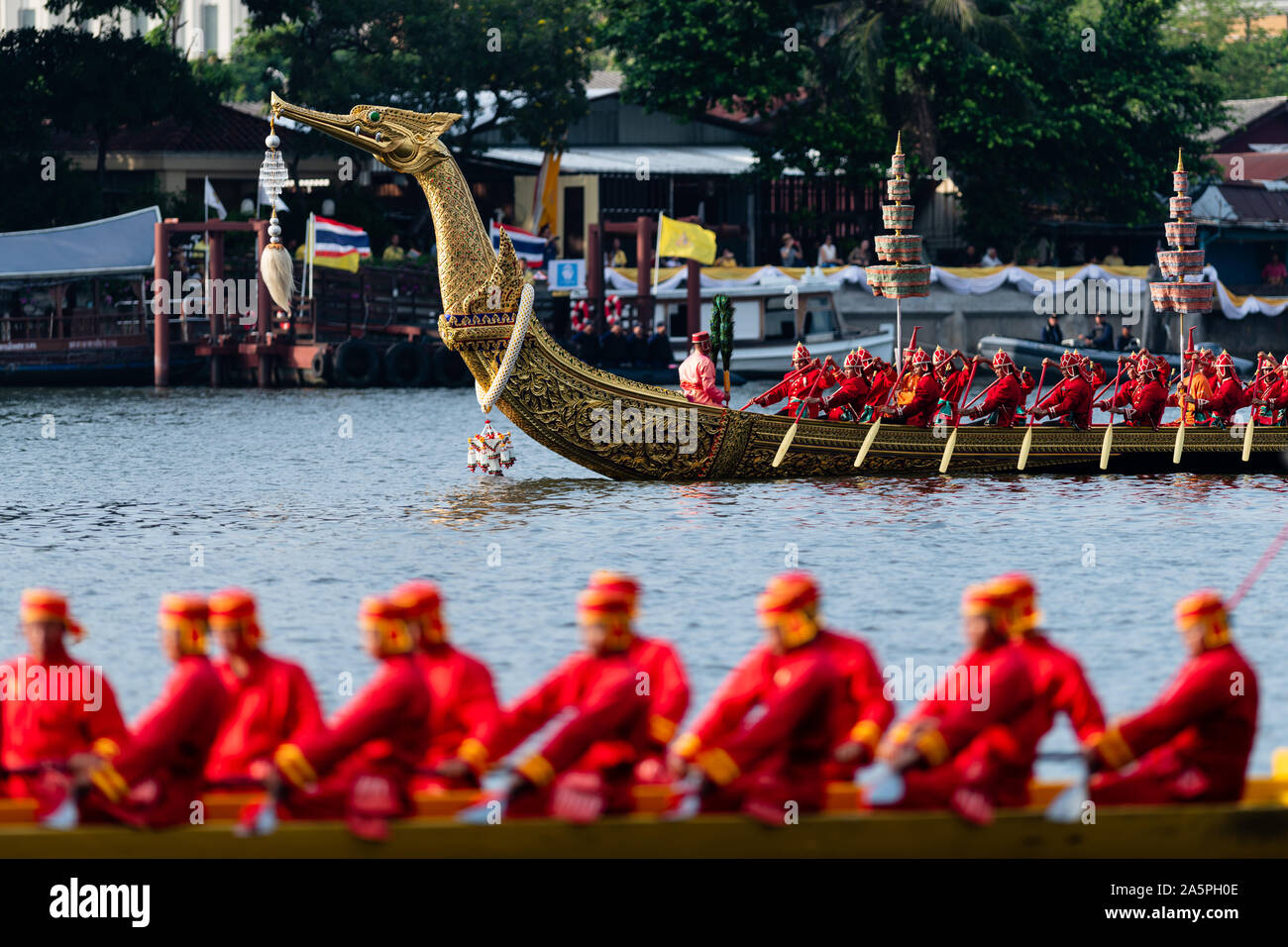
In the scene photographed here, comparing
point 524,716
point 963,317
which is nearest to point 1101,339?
point 963,317

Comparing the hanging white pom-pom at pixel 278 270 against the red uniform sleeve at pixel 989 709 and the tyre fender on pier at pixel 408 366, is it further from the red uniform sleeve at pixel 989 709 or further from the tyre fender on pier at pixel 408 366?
the red uniform sleeve at pixel 989 709

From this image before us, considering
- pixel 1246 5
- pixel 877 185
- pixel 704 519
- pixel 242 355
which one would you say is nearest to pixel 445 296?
pixel 704 519

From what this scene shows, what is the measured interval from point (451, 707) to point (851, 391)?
16.4 meters

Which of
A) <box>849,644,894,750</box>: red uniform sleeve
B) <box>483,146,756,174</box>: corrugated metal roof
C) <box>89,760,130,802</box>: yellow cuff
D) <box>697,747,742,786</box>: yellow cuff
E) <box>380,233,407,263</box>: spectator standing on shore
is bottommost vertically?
<box>89,760,130,802</box>: yellow cuff

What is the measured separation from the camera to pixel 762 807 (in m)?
9.30

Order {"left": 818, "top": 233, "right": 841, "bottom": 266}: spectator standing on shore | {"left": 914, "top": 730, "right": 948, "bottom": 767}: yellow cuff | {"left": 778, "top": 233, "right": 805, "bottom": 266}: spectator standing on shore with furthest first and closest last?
1. {"left": 778, "top": 233, "right": 805, "bottom": 266}: spectator standing on shore
2. {"left": 818, "top": 233, "right": 841, "bottom": 266}: spectator standing on shore
3. {"left": 914, "top": 730, "right": 948, "bottom": 767}: yellow cuff

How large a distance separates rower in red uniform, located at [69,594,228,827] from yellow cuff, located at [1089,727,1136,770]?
159 inches

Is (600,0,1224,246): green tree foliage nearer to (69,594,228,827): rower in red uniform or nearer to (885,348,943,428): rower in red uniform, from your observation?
Answer: (885,348,943,428): rower in red uniform

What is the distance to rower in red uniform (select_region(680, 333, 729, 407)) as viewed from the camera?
81.2 feet

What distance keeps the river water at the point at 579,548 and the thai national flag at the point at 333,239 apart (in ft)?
34.2

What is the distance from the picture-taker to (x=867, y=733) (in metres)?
9.12

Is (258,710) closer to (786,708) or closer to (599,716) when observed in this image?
(599,716)

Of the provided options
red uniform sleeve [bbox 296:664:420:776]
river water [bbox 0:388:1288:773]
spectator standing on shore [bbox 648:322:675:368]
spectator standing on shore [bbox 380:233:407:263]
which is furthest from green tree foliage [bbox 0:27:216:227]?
red uniform sleeve [bbox 296:664:420:776]
